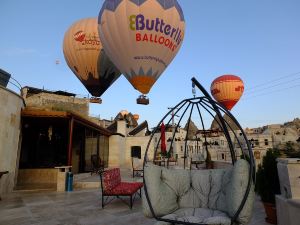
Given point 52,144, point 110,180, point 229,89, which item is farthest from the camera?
point 229,89

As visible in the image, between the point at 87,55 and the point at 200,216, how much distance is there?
11.7m

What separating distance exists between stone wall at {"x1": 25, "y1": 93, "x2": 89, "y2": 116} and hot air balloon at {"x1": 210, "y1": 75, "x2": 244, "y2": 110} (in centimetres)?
1886

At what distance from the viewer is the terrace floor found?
18.2 ft

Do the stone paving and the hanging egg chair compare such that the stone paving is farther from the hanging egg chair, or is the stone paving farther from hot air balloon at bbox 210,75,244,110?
hot air balloon at bbox 210,75,244,110

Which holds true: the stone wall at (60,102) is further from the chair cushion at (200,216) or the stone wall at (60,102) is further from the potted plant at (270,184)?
the chair cushion at (200,216)

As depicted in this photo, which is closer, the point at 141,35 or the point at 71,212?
the point at 71,212

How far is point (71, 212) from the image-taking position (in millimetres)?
6512

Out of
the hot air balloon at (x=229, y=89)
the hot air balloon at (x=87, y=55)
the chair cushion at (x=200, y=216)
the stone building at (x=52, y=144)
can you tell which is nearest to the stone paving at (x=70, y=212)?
the chair cushion at (x=200, y=216)

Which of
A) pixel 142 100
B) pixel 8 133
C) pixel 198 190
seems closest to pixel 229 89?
pixel 142 100

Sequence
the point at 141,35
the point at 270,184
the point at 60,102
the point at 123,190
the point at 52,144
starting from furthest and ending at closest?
the point at 60,102, the point at 52,144, the point at 141,35, the point at 123,190, the point at 270,184

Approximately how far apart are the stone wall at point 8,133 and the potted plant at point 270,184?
9.49 meters

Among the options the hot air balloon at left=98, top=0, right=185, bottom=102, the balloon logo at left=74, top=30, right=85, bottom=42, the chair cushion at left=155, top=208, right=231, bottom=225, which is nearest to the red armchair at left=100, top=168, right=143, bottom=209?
the chair cushion at left=155, top=208, right=231, bottom=225

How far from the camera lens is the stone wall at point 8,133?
970 cm

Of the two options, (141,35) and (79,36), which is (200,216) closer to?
(141,35)
